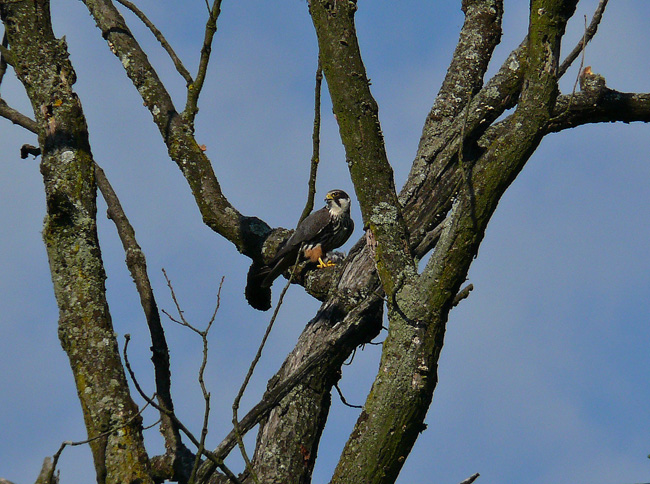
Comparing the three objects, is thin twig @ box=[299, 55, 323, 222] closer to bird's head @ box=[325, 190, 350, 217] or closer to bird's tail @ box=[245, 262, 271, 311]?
bird's tail @ box=[245, 262, 271, 311]

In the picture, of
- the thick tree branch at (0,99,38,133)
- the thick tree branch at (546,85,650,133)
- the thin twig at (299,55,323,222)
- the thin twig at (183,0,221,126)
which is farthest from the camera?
the thick tree branch at (546,85,650,133)

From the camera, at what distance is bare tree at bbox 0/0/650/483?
291 cm

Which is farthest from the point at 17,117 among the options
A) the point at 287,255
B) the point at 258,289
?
the point at 258,289

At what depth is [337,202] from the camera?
26.2ft

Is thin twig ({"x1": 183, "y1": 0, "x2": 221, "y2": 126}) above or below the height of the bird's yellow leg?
above

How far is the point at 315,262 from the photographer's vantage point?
18.9 ft

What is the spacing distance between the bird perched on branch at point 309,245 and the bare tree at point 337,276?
72 cm

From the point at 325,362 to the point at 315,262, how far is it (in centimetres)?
154

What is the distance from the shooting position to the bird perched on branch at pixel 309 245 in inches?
219

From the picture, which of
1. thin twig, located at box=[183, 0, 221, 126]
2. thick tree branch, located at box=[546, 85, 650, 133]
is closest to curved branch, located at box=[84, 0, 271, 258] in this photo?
thin twig, located at box=[183, 0, 221, 126]

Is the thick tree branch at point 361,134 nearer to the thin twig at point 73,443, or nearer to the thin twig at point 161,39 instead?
the thin twig at point 73,443

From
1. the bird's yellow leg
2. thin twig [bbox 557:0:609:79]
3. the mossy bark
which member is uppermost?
thin twig [bbox 557:0:609:79]

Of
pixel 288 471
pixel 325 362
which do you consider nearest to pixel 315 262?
pixel 325 362

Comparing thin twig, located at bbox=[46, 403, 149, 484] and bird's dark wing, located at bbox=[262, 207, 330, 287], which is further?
bird's dark wing, located at bbox=[262, 207, 330, 287]
